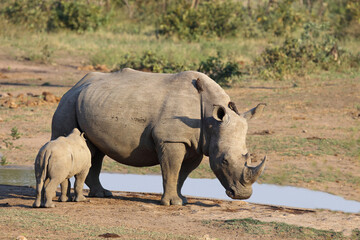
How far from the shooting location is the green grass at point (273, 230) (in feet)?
23.9

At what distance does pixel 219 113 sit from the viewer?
854 centimetres

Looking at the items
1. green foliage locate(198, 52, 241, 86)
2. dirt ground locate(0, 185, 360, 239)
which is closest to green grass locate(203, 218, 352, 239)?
dirt ground locate(0, 185, 360, 239)

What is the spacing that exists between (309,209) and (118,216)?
8.19 feet

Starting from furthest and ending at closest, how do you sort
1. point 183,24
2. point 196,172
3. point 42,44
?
point 183,24 < point 42,44 < point 196,172

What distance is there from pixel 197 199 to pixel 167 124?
1.39 metres

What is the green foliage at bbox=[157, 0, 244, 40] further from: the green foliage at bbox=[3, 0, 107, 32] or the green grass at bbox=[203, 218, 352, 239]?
the green grass at bbox=[203, 218, 352, 239]

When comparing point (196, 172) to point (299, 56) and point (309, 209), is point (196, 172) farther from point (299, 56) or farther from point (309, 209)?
point (299, 56)

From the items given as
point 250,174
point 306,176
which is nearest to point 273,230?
point 250,174

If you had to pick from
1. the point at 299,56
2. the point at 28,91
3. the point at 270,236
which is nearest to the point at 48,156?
the point at 270,236

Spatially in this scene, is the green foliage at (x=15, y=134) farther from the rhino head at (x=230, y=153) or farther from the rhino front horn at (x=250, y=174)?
the rhino front horn at (x=250, y=174)

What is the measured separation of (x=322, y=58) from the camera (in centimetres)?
2091

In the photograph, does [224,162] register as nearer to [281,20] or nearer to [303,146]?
[303,146]

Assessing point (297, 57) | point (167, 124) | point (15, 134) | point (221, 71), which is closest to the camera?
point (167, 124)

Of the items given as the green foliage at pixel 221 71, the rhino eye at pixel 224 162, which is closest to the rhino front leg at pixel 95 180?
the rhino eye at pixel 224 162
